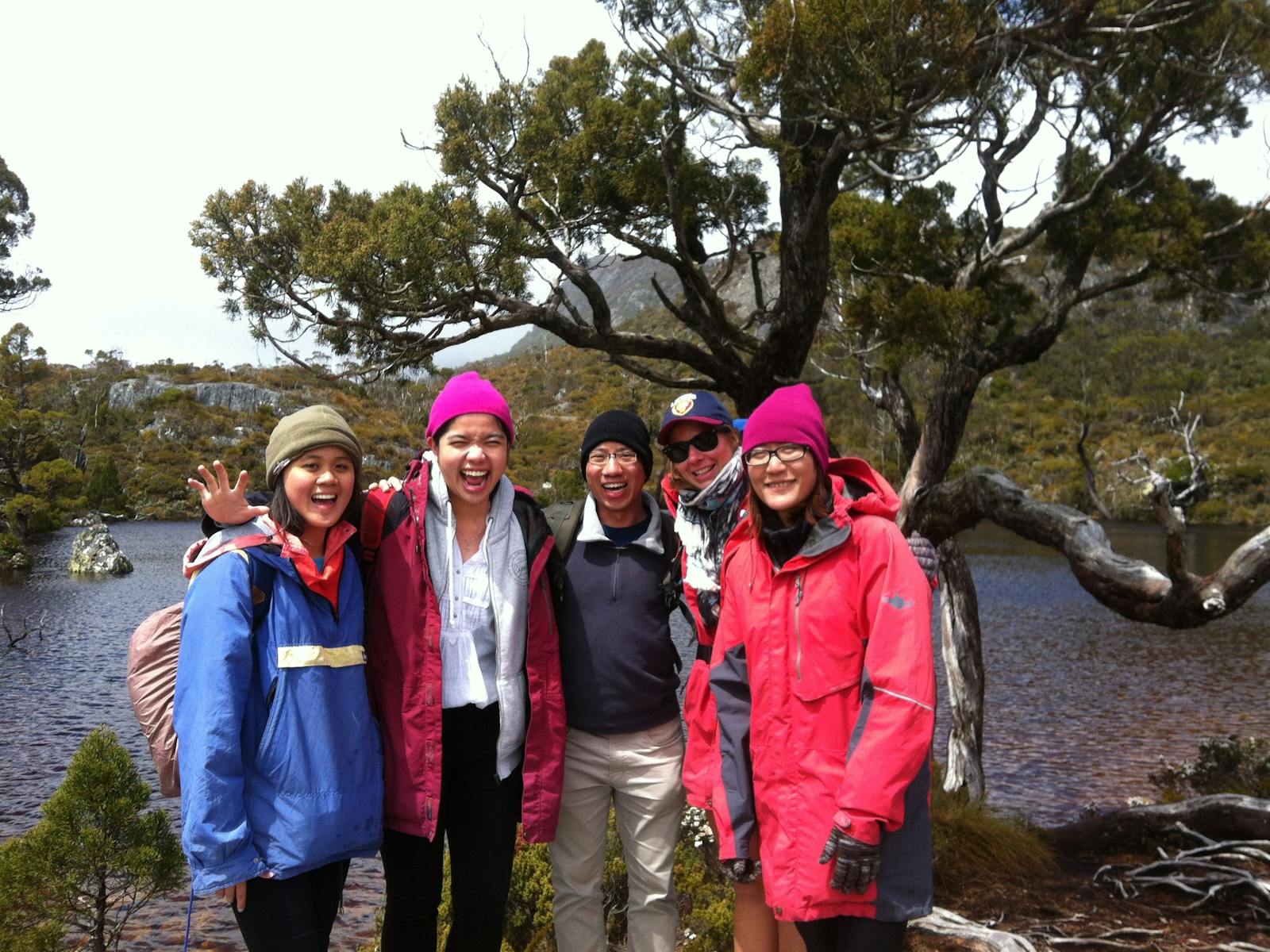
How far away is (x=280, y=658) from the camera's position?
2033 mm

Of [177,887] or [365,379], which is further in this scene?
[365,379]

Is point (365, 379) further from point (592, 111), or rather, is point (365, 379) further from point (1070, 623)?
point (1070, 623)

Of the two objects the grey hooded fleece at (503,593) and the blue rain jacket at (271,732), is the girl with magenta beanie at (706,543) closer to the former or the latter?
the grey hooded fleece at (503,593)

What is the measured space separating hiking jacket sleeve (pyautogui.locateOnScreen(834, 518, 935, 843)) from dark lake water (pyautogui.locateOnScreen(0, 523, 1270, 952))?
412cm

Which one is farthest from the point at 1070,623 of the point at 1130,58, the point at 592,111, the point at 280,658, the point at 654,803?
the point at 280,658

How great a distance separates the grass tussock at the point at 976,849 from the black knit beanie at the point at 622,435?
3762 millimetres

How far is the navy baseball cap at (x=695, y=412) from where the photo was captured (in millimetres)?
2705

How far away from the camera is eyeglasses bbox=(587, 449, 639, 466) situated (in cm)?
265

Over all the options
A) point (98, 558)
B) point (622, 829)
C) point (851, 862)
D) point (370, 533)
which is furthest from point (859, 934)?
point (98, 558)

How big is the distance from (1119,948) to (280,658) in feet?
13.8

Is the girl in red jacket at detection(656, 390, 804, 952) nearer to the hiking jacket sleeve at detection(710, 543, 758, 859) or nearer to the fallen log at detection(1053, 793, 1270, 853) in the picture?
the hiking jacket sleeve at detection(710, 543, 758, 859)

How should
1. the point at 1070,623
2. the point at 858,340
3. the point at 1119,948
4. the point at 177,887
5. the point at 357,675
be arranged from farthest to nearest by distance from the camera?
the point at 1070,623 < the point at 858,340 < the point at 1119,948 < the point at 177,887 < the point at 357,675

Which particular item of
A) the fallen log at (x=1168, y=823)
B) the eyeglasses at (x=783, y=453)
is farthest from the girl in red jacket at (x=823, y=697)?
the fallen log at (x=1168, y=823)

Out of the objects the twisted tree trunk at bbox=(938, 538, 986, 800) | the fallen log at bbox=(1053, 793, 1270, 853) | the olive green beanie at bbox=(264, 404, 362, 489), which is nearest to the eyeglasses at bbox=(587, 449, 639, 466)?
the olive green beanie at bbox=(264, 404, 362, 489)
